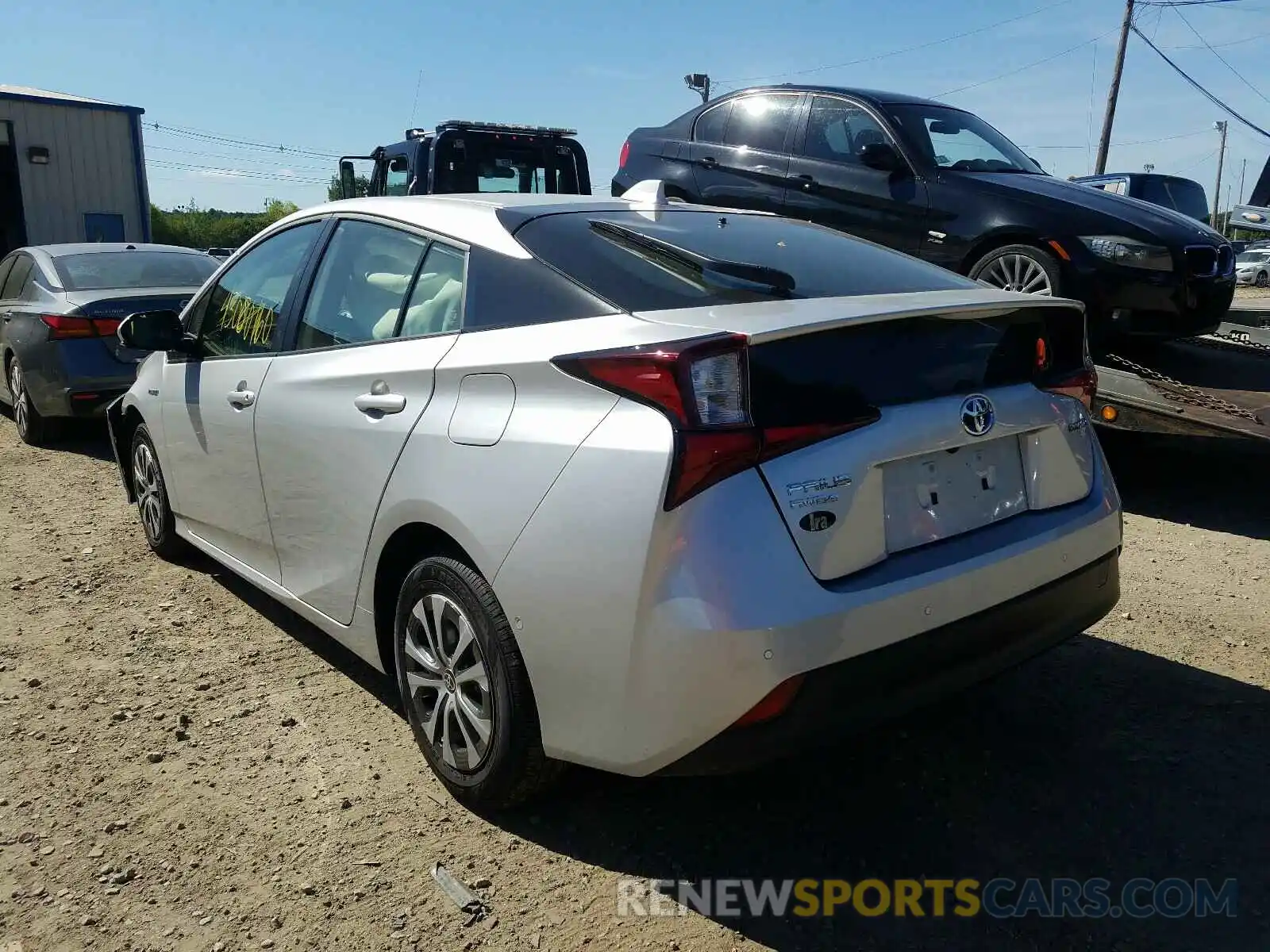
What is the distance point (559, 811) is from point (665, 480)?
115 centimetres

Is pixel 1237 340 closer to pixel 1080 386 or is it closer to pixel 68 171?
pixel 1080 386

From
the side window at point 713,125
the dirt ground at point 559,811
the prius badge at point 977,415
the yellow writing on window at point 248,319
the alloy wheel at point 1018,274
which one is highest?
the side window at point 713,125

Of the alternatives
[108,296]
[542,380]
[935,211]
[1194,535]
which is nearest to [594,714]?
[542,380]

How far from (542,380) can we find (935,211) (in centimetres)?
468

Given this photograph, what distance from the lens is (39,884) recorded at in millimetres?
2570

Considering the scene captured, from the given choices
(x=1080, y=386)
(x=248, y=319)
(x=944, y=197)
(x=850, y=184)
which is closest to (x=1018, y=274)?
(x=944, y=197)

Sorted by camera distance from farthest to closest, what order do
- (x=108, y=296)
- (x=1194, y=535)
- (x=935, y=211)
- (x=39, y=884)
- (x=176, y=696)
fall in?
1. (x=108, y=296)
2. (x=935, y=211)
3. (x=1194, y=535)
4. (x=176, y=696)
5. (x=39, y=884)

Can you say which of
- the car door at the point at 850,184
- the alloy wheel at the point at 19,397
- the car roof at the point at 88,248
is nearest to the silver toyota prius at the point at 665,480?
the car door at the point at 850,184

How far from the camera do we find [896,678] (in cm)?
232

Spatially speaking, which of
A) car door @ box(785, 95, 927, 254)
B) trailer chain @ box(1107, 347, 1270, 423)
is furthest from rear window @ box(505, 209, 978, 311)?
car door @ box(785, 95, 927, 254)

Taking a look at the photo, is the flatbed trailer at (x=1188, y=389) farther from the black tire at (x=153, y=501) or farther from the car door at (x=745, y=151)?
the black tire at (x=153, y=501)

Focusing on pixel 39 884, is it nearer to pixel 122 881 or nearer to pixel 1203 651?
pixel 122 881

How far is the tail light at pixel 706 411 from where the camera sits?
2146 millimetres

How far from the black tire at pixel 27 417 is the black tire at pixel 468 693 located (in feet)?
19.6
